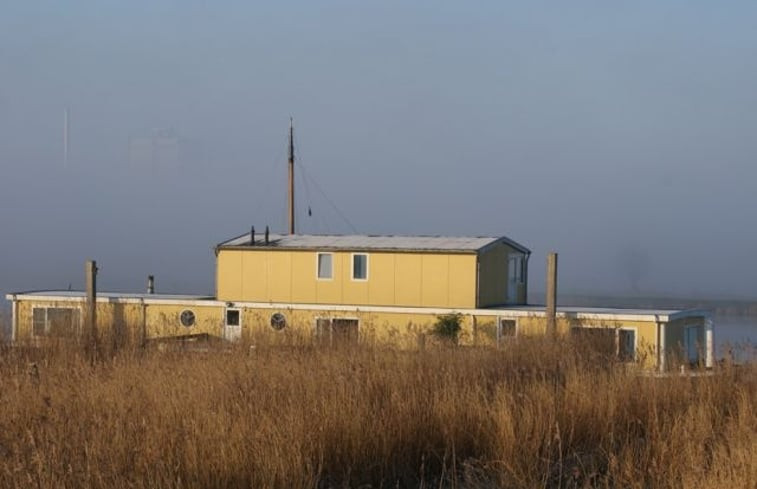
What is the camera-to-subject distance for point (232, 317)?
34.5m

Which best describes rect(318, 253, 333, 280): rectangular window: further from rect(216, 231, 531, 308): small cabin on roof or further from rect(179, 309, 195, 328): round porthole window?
rect(179, 309, 195, 328): round porthole window

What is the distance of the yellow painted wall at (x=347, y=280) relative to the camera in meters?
33.0

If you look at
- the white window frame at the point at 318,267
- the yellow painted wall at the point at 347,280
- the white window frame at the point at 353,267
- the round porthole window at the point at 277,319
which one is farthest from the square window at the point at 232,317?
the white window frame at the point at 353,267

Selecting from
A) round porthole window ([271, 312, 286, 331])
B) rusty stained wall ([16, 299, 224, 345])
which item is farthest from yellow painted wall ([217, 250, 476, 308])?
rusty stained wall ([16, 299, 224, 345])

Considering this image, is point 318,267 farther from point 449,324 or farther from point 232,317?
point 449,324

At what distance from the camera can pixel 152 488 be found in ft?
24.6

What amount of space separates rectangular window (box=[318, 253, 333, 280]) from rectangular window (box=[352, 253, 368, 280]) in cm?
72

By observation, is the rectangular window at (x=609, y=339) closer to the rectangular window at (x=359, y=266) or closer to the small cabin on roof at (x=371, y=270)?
the small cabin on roof at (x=371, y=270)

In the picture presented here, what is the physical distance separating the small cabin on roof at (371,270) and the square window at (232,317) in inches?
27.9

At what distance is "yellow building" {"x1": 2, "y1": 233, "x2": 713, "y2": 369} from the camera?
31469 mm

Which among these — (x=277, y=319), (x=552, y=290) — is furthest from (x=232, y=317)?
(x=552, y=290)

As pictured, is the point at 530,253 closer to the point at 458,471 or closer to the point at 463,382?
the point at 463,382

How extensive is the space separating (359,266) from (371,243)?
89 centimetres

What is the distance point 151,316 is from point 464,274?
9.15 metres
